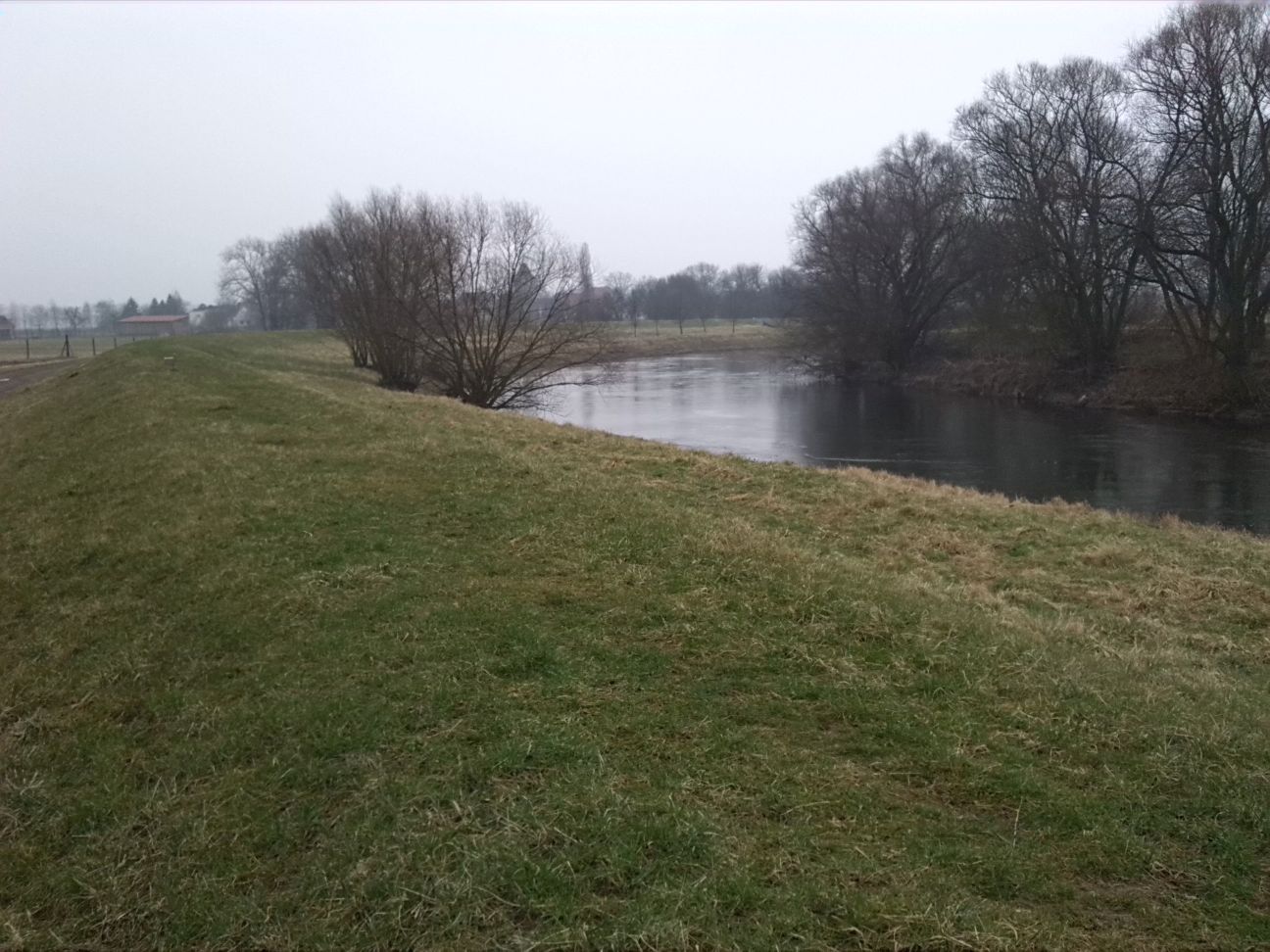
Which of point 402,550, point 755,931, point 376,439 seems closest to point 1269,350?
point 376,439

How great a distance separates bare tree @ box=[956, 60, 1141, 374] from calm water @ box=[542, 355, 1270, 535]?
4907mm

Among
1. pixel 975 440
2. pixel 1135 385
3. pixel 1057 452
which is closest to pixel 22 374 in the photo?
pixel 975 440

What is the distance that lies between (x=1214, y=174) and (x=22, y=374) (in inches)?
1626

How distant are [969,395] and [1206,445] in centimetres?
1566

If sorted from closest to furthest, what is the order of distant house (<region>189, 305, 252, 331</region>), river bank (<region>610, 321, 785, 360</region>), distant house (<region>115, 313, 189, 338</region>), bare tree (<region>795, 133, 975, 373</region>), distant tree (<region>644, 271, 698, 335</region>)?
bare tree (<region>795, 133, 975, 373</region>)
river bank (<region>610, 321, 785, 360</region>)
distant house (<region>115, 313, 189, 338</region>)
distant house (<region>189, 305, 252, 331</region>)
distant tree (<region>644, 271, 698, 335</region>)

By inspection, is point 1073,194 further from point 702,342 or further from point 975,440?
point 702,342

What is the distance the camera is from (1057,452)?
862 inches

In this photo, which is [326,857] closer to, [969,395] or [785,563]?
[785,563]

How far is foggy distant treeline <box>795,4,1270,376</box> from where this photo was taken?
2836cm

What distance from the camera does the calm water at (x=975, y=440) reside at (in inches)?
660

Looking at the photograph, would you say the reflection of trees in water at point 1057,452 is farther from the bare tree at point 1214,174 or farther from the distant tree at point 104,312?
the distant tree at point 104,312

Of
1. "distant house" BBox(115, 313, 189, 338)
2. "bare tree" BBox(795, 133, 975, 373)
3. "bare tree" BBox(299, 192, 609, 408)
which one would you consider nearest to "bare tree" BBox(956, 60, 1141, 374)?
"bare tree" BBox(795, 133, 975, 373)

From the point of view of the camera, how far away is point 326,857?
3137mm

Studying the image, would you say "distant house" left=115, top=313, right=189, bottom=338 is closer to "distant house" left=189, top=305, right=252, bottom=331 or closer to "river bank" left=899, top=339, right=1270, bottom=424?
"distant house" left=189, top=305, right=252, bottom=331
